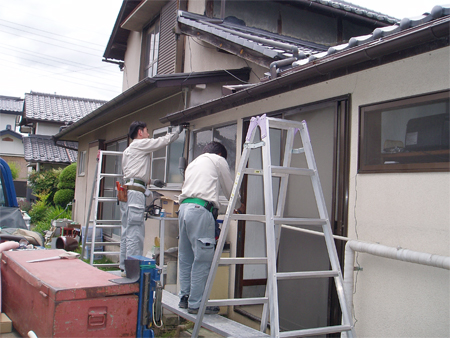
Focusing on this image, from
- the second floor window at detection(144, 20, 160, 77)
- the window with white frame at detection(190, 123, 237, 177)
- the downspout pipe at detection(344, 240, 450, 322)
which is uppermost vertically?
the second floor window at detection(144, 20, 160, 77)

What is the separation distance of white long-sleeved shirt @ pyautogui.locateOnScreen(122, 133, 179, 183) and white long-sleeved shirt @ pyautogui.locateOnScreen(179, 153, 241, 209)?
6.41 feet

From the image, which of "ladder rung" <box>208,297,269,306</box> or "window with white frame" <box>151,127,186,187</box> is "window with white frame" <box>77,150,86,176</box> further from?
"ladder rung" <box>208,297,269,306</box>

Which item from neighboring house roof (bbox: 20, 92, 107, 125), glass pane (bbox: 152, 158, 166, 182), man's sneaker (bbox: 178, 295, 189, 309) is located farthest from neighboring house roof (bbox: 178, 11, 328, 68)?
neighboring house roof (bbox: 20, 92, 107, 125)

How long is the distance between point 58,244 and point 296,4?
6.50 metres

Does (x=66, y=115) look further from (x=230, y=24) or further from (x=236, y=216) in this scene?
(x=236, y=216)

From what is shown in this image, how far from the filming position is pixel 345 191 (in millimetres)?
3643

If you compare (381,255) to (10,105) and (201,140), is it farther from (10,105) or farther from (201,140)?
(10,105)

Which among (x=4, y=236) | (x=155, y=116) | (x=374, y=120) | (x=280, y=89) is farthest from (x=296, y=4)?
(x=4, y=236)

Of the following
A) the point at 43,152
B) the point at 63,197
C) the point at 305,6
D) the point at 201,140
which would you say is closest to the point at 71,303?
the point at 201,140

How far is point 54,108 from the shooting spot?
79.0ft

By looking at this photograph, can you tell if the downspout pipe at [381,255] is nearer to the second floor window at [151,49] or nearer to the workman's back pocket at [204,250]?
the workman's back pocket at [204,250]

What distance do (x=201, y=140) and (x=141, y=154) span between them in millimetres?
965

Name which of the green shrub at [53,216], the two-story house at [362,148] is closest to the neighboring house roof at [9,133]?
the green shrub at [53,216]

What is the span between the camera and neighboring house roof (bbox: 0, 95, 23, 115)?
38.9 meters
